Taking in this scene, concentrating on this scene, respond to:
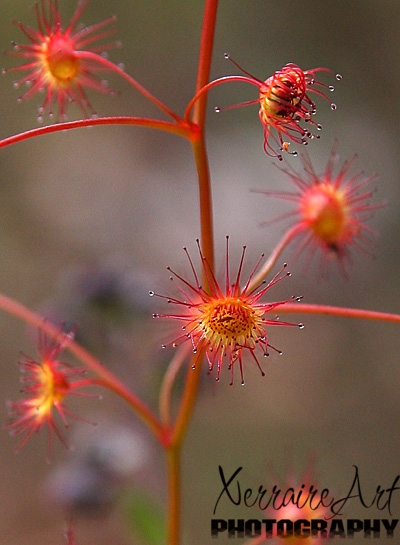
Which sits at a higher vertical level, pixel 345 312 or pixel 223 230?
pixel 223 230

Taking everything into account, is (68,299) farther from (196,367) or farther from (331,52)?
(331,52)

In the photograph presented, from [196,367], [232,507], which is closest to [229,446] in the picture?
[232,507]

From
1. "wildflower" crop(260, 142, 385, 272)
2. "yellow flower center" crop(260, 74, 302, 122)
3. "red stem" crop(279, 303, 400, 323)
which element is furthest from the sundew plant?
"yellow flower center" crop(260, 74, 302, 122)

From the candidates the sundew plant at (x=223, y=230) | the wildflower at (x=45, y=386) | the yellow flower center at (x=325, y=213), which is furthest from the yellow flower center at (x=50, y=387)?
the sundew plant at (x=223, y=230)

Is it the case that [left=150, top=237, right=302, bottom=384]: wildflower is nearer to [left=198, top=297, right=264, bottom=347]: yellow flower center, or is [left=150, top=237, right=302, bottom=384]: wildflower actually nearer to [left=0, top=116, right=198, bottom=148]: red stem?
[left=198, top=297, right=264, bottom=347]: yellow flower center

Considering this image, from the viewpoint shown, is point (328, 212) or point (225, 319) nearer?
point (225, 319)

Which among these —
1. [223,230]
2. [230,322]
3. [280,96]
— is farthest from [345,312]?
[223,230]

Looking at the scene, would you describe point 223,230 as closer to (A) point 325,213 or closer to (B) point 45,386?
(A) point 325,213
